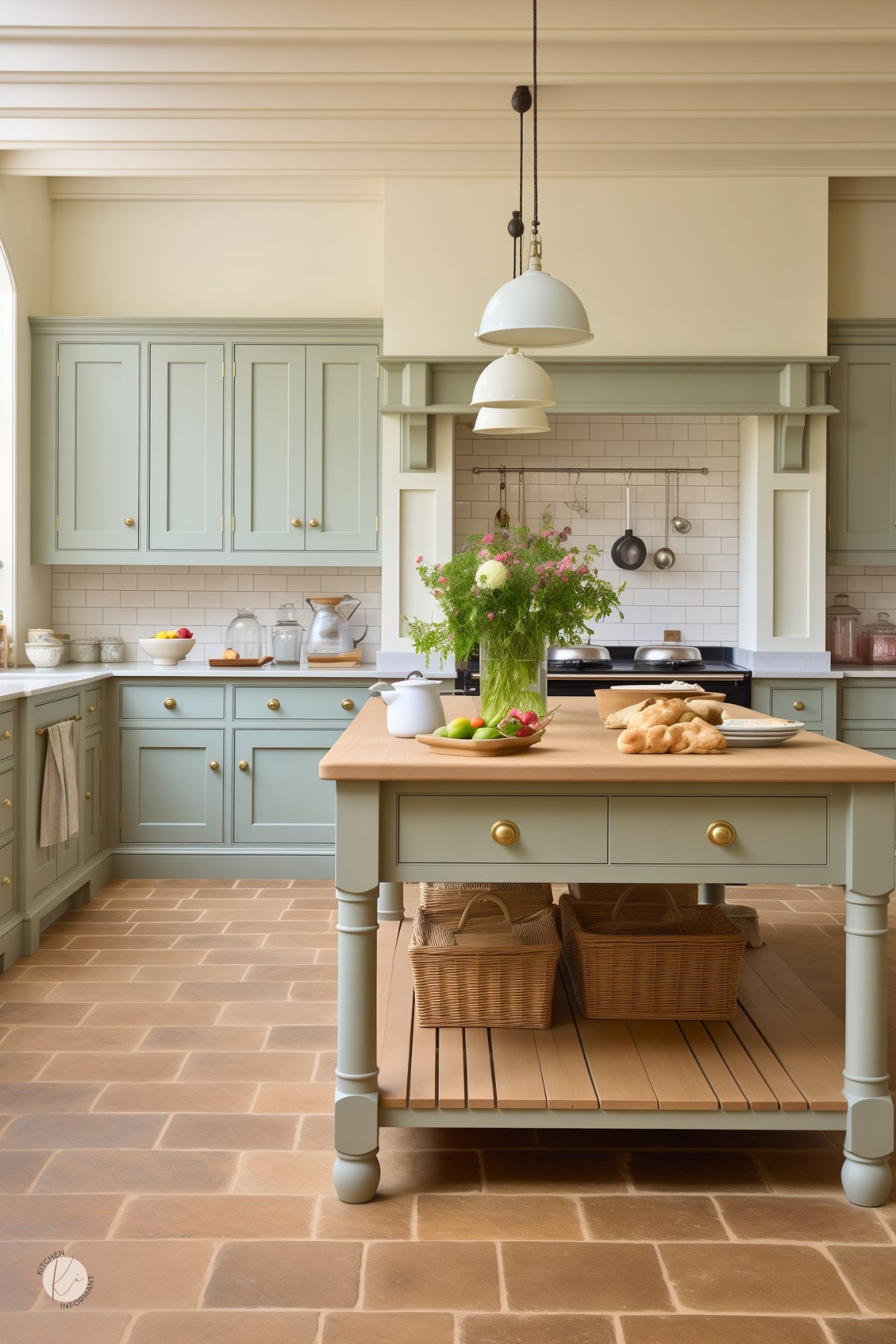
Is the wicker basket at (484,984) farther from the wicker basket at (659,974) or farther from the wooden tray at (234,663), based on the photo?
the wooden tray at (234,663)

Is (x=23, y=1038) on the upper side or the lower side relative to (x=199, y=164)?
lower

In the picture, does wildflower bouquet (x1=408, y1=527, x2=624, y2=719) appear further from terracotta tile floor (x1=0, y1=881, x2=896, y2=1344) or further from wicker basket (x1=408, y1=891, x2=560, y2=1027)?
terracotta tile floor (x1=0, y1=881, x2=896, y2=1344)

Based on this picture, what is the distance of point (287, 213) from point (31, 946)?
156 inches

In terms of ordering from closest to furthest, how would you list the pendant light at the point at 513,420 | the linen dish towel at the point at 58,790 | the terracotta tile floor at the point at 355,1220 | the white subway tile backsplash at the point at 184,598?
the terracotta tile floor at the point at 355,1220 → the pendant light at the point at 513,420 → the linen dish towel at the point at 58,790 → the white subway tile backsplash at the point at 184,598

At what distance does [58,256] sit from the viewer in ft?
20.6

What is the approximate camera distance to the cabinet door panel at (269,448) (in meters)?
5.91

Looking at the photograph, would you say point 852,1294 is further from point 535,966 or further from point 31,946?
point 31,946

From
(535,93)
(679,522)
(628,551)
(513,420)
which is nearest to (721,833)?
(513,420)

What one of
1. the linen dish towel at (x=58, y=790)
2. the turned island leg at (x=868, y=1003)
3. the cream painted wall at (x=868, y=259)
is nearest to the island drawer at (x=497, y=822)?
the turned island leg at (x=868, y=1003)

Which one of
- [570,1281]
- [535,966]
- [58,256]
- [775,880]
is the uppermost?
[58,256]

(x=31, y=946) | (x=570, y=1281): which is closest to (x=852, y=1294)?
(x=570, y=1281)

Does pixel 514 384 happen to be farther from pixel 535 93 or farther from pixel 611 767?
pixel 611 767

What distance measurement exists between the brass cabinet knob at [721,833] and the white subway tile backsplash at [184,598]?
3.92 meters

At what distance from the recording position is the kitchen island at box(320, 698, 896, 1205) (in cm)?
261
